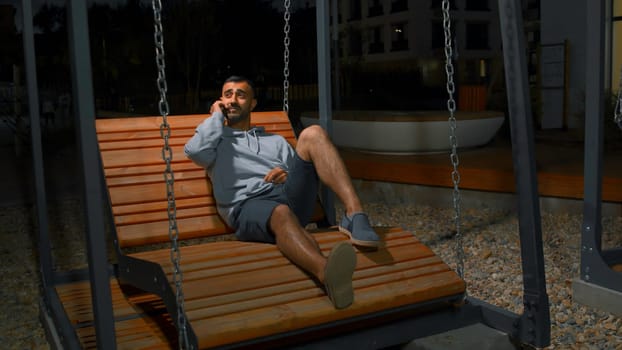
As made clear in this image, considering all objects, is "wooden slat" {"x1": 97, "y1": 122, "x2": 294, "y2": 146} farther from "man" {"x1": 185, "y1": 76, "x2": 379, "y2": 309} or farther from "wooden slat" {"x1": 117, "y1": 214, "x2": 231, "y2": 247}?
"wooden slat" {"x1": 117, "y1": 214, "x2": 231, "y2": 247}

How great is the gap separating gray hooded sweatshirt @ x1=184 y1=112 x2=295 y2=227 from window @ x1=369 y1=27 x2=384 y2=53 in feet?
66.5

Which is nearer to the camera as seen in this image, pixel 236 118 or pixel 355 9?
pixel 236 118

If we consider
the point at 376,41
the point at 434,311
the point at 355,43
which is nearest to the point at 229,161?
the point at 434,311

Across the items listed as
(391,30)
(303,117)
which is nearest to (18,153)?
(303,117)

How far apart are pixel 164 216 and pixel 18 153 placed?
32.5 ft

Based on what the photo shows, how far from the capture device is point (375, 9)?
28.9 meters

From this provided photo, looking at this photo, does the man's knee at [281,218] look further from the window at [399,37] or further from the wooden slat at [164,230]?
the window at [399,37]

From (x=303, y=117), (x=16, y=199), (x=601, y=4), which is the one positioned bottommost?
(x=16, y=199)

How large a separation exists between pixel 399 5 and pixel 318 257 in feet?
91.6

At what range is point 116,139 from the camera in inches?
154

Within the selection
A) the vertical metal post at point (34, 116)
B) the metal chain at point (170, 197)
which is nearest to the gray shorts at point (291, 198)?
the metal chain at point (170, 197)

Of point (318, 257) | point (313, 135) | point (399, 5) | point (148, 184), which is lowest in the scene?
point (318, 257)

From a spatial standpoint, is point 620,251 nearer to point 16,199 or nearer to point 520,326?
point 520,326

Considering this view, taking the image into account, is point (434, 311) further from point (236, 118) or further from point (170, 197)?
point (236, 118)
